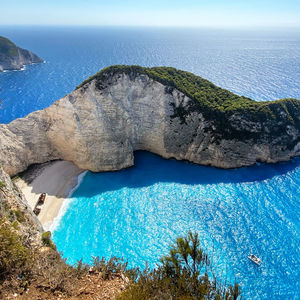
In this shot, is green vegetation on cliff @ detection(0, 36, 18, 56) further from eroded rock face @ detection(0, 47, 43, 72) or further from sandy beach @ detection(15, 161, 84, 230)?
sandy beach @ detection(15, 161, 84, 230)

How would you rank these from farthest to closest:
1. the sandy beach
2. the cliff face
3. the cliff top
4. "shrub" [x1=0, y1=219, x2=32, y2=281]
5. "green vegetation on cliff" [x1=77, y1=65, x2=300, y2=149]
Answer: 1. the cliff top
2. "green vegetation on cliff" [x1=77, y1=65, x2=300, y2=149]
3. the cliff face
4. the sandy beach
5. "shrub" [x1=0, y1=219, x2=32, y2=281]

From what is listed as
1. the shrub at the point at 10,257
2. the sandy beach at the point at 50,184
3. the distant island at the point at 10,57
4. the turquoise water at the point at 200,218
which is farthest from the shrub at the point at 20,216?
the distant island at the point at 10,57

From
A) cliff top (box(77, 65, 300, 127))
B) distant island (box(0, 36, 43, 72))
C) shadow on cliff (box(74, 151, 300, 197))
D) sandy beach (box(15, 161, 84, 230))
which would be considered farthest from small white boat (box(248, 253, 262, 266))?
distant island (box(0, 36, 43, 72))

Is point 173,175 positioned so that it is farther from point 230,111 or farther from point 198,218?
point 230,111

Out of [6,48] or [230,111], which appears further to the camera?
[6,48]

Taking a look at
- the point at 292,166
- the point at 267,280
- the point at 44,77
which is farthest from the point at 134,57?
the point at 267,280

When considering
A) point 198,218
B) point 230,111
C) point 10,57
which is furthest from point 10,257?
point 10,57
